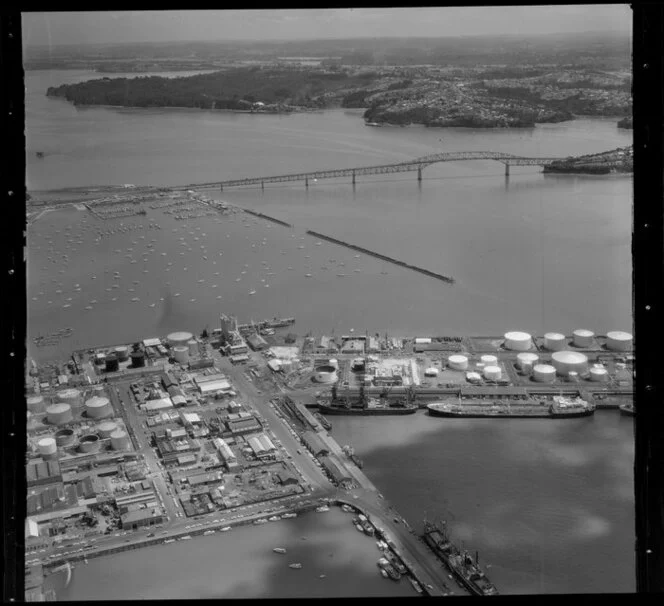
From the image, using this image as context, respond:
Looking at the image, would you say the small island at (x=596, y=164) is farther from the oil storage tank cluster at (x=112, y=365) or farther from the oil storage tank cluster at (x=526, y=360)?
the oil storage tank cluster at (x=112, y=365)

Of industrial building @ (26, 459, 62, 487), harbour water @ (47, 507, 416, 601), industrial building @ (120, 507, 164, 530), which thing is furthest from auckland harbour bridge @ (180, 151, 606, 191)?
harbour water @ (47, 507, 416, 601)

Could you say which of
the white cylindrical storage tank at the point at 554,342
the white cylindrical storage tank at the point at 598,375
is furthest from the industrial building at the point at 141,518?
the white cylindrical storage tank at the point at 554,342

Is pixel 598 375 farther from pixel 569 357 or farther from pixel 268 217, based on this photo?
pixel 268 217

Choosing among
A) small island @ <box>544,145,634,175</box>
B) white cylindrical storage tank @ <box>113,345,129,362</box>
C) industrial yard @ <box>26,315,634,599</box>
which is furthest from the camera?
small island @ <box>544,145,634,175</box>

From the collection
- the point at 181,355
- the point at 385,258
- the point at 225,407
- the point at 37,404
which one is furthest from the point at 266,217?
the point at 37,404

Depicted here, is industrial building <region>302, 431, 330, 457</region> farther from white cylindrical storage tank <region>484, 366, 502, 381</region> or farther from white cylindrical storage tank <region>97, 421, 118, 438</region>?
white cylindrical storage tank <region>484, 366, 502, 381</region>
